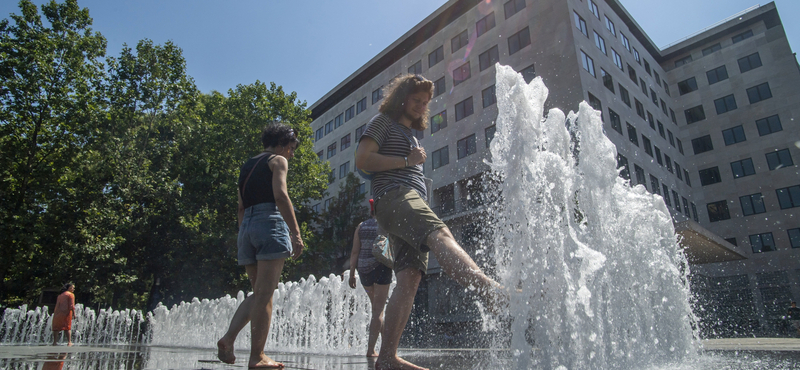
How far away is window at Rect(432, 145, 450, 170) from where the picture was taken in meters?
26.7

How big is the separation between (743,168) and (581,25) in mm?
16926

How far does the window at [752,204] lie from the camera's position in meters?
29.1

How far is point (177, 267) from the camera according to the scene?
2025 cm

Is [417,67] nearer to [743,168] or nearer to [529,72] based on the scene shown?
[529,72]

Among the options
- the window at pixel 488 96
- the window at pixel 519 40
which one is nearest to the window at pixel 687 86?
the window at pixel 519 40

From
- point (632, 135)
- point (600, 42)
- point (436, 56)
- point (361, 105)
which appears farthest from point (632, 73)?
point (361, 105)

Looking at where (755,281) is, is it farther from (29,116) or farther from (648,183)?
(29,116)

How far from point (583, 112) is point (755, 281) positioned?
29.7 m

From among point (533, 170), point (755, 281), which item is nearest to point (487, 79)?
point (755, 281)

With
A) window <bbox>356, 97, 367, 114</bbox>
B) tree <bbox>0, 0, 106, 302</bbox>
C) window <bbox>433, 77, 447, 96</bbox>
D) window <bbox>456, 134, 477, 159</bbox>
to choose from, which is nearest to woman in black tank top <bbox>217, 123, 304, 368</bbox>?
tree <bbox>0, 0, 106, 302</bbox>

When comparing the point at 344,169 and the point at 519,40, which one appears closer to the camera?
the point at 519,40

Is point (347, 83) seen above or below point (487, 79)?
above

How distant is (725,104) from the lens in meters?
32.9

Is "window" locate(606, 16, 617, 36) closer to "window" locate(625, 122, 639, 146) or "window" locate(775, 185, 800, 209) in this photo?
"window" locate(625, 122, 639, 146)
